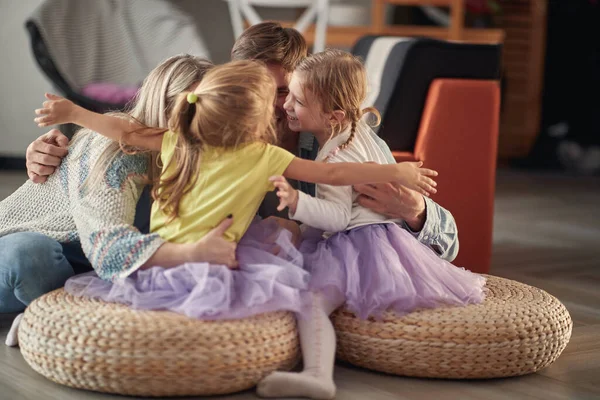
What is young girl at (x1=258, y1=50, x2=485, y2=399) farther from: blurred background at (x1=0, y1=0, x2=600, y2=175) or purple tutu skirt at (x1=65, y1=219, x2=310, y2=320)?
blurred background at (x1=0, y1=0, x2=600, y2=175)

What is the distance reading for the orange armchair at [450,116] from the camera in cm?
266

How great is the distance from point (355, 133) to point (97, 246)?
0.60 metres

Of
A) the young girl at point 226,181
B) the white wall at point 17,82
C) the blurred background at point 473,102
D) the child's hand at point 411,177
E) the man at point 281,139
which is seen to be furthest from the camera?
the white wall at point 17,82

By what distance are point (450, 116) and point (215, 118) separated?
1.16m

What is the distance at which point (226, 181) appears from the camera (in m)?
1.70

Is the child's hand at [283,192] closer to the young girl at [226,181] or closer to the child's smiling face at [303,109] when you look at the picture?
the young girl at [226,181]

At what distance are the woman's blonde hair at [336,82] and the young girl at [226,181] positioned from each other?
16 centimetres

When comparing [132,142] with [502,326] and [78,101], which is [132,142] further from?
[78,101]

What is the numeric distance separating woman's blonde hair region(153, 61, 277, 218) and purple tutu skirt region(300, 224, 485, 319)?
0.93 feet

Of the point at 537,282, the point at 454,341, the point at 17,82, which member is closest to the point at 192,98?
the point at 454,341

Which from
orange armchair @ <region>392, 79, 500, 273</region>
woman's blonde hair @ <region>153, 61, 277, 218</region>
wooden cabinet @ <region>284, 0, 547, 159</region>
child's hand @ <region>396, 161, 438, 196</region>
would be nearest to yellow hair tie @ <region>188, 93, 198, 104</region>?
woman's blonde hair @ <region>153, 61, 277, 218</region>

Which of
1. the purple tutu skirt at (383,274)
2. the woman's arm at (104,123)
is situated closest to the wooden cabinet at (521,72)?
the purple tutu skirt at (383,274)

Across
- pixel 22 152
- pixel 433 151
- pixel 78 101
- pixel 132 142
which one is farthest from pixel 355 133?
pixel 22 152

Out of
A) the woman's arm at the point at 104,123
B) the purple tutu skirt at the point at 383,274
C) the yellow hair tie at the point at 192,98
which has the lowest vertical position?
the purple tutu skirt at the point at 383,274
